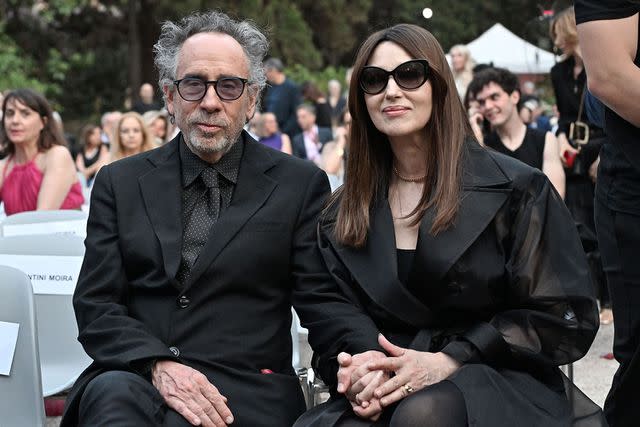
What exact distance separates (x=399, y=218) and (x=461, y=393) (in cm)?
69

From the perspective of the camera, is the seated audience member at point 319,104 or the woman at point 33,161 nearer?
the woman at point 33,161

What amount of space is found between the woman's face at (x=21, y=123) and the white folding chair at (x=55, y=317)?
101 inches

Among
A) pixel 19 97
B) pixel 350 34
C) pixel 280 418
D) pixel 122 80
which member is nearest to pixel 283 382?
pixel 280 418

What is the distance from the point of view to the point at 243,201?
3768 millimetres

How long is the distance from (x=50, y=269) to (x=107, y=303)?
4.76ft

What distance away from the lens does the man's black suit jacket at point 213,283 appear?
359 cm

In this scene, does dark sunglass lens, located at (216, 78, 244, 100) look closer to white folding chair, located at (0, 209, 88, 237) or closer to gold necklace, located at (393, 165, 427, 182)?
gold necklace, located at (393, 165, 427, 182)

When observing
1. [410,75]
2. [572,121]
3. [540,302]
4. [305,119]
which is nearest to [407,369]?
[540,302]

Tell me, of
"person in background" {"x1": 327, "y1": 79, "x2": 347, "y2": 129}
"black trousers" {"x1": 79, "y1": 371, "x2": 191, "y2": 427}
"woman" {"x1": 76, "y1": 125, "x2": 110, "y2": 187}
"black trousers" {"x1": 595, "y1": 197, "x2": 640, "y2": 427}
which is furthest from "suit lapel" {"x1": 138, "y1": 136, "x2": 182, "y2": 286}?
"person in background" {"x1": 327, "y1": 79, "x2": 347, "y2": 129}

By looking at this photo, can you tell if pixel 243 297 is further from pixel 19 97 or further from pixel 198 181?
pixel 19 97

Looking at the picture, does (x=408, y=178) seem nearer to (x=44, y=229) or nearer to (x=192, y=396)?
(x=192, y=396)

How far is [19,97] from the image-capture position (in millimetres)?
7598

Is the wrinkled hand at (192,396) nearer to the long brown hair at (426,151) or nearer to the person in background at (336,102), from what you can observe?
the long brown hair at (426,151)

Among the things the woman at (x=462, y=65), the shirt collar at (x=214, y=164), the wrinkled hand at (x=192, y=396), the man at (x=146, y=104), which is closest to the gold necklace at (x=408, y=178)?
the shirt collar at (x=214, y=164)
